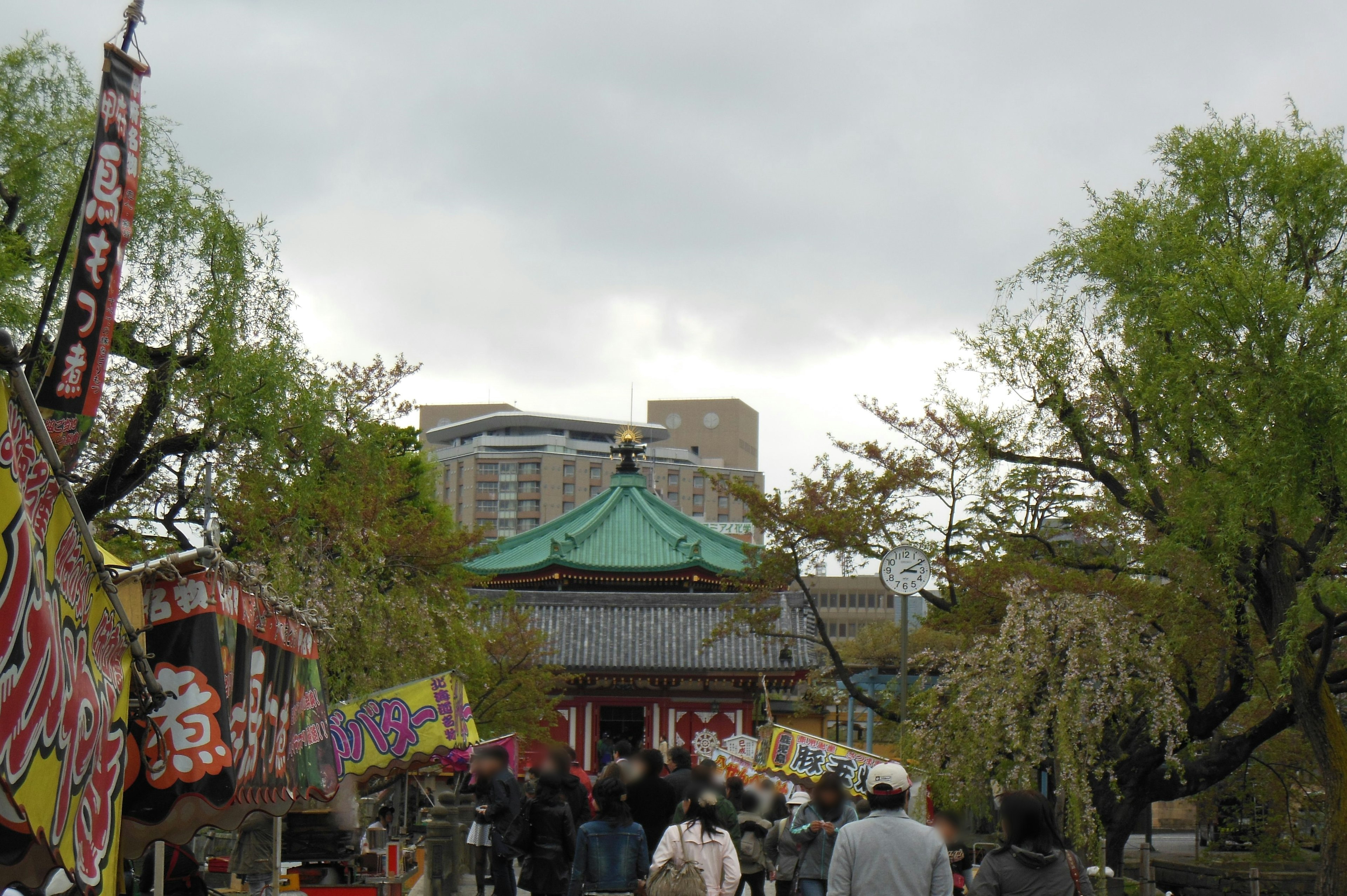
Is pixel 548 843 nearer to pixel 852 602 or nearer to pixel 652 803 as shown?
pixel 652 803

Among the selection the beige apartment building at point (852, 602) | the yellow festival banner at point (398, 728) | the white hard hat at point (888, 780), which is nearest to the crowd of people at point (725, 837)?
the white hard hat at point (888, 780)

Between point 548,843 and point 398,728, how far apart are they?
2831 millimetres

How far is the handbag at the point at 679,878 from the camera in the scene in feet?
24.8

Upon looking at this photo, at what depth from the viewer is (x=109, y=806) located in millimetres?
4535

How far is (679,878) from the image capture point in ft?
24.9

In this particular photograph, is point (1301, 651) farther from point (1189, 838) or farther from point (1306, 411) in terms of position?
point (1189, 838)

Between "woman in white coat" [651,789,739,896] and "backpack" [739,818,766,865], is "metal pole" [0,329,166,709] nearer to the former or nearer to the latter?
"woman in white coat" [651,789,739,896]

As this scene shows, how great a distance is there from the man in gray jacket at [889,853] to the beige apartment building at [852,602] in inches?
3181

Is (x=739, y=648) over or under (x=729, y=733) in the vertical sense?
over

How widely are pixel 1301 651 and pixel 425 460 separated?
2734cm

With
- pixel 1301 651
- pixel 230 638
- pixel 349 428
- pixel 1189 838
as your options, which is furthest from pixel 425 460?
pixel 230 638

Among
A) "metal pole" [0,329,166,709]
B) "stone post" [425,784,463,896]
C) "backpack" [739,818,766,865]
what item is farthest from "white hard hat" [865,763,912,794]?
"stone post" [425,784,463,896]

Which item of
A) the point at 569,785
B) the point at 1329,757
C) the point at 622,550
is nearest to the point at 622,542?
the point at 622,550

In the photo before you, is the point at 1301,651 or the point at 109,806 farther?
the point at 1301,651
